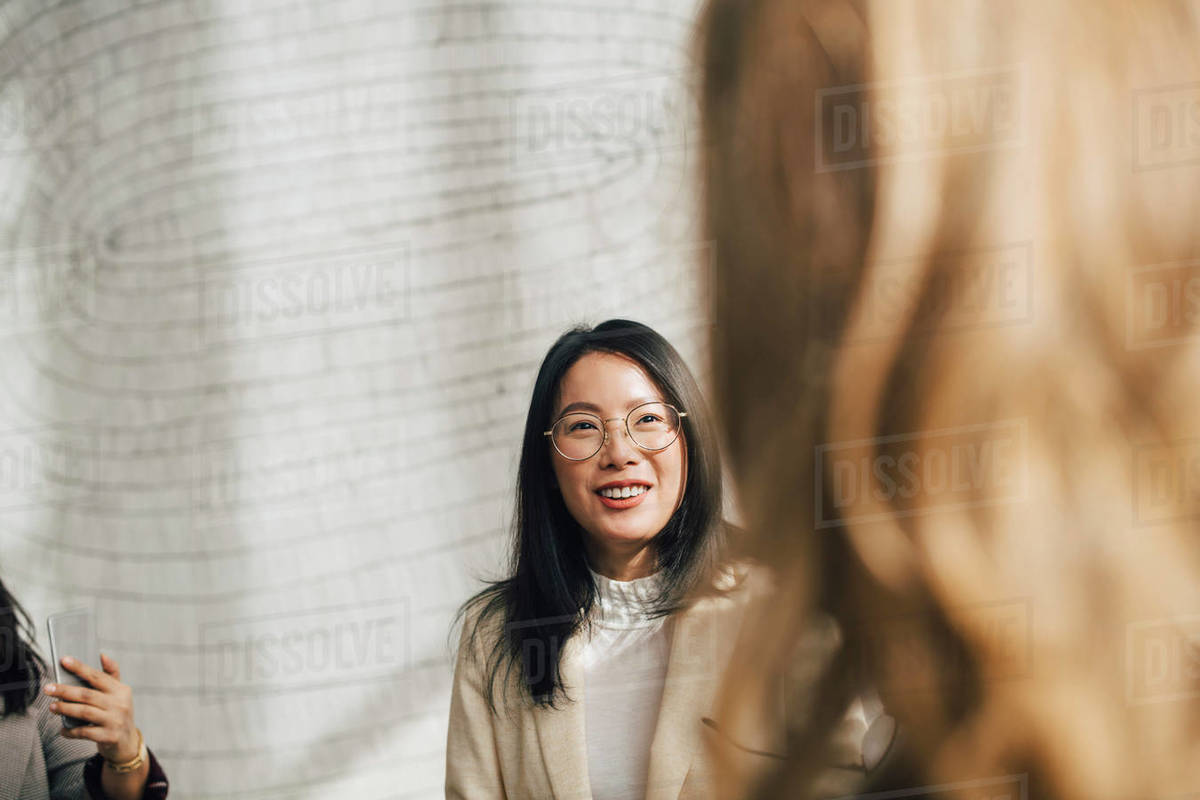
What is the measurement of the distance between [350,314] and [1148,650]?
737 mm

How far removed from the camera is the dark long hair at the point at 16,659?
793mm

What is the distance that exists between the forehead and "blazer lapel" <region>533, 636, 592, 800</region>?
0.20 m

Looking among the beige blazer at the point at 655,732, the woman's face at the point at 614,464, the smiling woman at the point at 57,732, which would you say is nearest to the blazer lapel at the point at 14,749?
the smiling woman at the point at 57,732

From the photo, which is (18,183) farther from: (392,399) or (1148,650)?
(1148,650)

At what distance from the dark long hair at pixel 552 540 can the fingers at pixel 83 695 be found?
0.79 ft

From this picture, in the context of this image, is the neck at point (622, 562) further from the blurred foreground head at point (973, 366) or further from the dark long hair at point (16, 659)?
the dark long hair at point (16, 659)

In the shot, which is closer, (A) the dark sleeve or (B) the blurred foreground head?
(A) the dark sleeve

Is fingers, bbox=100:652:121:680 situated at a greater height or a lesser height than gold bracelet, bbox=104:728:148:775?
greater

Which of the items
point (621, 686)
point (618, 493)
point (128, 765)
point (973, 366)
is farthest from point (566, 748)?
point (973, 366)

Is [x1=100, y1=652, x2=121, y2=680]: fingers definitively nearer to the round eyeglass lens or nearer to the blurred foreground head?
the round eyeglass lens

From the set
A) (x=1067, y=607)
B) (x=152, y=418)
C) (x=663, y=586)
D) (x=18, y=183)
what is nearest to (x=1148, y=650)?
(x=1067, y=607)

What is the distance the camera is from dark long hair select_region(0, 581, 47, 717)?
0.79 metres

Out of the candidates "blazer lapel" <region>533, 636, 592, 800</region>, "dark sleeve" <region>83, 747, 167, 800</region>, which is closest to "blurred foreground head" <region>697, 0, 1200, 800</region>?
"blazer lapel" <region>533, 636, 592, 800</region>

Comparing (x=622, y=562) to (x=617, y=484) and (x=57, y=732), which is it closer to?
(x=617, y=484)
